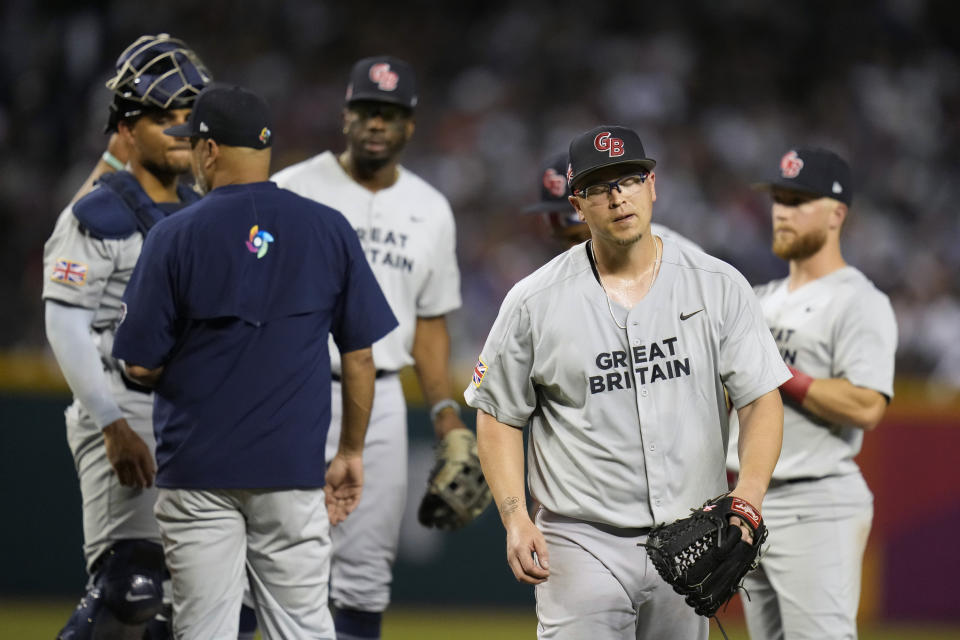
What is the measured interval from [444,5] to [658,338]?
12.4 m

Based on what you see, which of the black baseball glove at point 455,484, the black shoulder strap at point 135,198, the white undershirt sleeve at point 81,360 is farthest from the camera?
the black baseball glove at point 455,484

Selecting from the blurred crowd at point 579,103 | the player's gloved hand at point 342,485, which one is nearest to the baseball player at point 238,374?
the player's gloved hand at point 342,485

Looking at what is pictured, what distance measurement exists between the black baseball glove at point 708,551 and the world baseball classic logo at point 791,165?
194 centimetres

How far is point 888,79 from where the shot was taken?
48.5ft

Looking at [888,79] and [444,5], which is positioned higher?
[444,5]

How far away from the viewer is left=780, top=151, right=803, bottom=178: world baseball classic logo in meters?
5.00

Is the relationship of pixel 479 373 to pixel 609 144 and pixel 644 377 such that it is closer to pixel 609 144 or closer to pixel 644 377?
pixel 644 377

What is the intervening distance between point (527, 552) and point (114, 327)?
210 cm

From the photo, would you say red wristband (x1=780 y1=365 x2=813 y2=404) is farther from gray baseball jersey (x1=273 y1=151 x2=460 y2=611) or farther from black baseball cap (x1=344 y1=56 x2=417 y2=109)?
black baseball cap (x1=344 y1=56 x2=417 y2=109)

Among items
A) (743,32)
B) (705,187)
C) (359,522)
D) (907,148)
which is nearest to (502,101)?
(705,187)

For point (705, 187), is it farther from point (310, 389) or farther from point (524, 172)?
point (310, 389)

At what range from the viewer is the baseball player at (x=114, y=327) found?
4.43 meters

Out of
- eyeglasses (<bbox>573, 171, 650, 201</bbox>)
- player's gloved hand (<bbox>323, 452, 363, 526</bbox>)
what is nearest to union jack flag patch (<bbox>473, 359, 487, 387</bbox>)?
eyeglasses (<bbox>573, 171, 650, 201</bbox>)

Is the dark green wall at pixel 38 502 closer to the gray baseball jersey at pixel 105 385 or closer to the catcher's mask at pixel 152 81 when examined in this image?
the gray baseball jersey at pixel 105 385
